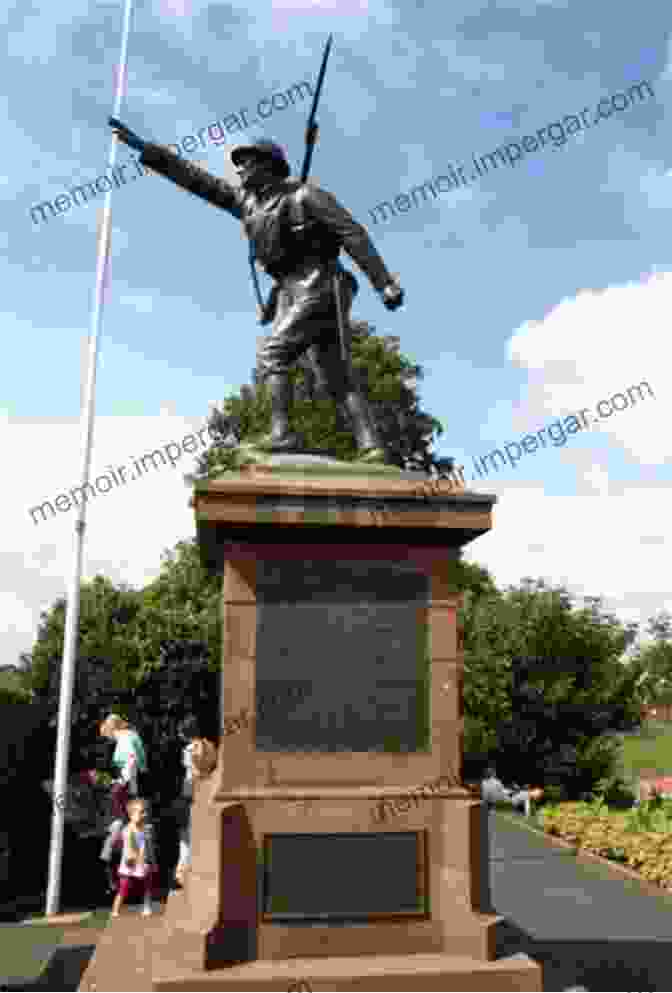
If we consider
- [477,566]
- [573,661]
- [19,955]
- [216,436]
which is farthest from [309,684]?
[477,566]

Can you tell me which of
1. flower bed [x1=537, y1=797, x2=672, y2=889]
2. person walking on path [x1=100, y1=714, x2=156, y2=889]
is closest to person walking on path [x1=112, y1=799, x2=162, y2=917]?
person walking on path [x1=100, y1=714, x2=156, y2=889]

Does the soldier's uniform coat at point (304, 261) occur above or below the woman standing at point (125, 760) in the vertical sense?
above

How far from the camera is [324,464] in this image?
756cm

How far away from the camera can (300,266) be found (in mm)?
8398

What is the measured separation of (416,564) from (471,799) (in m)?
1.67

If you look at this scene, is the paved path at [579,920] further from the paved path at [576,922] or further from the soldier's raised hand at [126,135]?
the soldier's raised hand at [126,135]

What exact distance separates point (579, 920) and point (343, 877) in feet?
20.6

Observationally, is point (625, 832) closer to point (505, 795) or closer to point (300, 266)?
point (505, 795)

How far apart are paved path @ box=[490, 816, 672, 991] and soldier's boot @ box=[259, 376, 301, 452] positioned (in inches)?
154

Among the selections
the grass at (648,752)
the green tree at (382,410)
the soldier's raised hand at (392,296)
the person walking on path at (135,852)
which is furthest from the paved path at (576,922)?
the grass at (648,752)

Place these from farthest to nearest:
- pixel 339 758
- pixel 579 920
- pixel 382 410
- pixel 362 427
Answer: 1. pixel 382 410
2. pixel 579 920
3. pixel 362 427
4. pixel 339 758

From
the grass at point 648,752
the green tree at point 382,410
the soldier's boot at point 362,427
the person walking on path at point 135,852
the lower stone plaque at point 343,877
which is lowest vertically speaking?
the grass at point 648,752

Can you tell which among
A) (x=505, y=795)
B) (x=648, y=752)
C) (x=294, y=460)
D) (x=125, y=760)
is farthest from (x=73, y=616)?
(x=648, y=752)

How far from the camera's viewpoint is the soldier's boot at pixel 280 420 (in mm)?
7953
